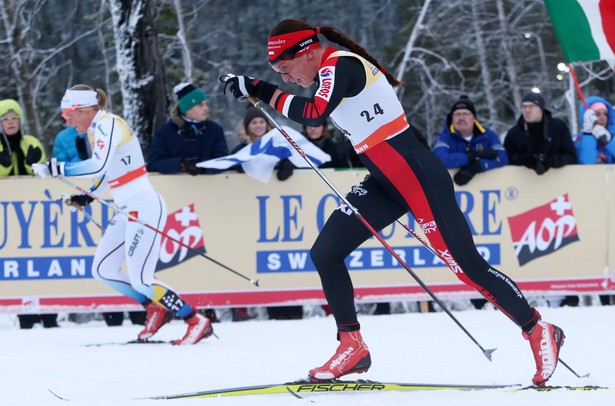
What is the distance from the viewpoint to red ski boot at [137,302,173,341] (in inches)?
309

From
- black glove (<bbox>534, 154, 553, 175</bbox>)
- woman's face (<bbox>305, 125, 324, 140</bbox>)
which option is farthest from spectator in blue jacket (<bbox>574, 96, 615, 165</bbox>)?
woman's face (<bbox>305, 125, 324, 140</bbox>)

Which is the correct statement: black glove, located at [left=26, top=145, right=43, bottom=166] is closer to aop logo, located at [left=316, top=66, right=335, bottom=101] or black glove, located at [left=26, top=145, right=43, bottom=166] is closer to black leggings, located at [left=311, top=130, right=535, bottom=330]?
black leggings, located at [left=311, top=130, right=535, bottom=330]

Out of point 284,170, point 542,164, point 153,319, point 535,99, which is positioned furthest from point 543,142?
point 153,319

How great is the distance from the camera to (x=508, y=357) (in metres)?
6.59

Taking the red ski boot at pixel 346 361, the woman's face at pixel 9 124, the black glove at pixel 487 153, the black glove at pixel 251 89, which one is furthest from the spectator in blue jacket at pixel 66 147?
the red ski boot at pixel 346 361

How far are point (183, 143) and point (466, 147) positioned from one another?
8.47 feet

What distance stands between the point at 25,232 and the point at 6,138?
950 millimetres

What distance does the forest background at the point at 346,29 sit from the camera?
1991 cm

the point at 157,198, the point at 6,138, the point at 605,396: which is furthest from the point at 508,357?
the point at 6,138

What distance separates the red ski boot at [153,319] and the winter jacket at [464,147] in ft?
9.88

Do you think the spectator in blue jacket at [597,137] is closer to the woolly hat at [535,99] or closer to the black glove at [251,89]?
the woolly hat at [535,99]

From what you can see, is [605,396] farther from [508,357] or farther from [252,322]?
[252,322]

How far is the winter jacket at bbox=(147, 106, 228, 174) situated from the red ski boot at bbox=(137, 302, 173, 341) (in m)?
1.71

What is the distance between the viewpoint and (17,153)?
948 centimetres
